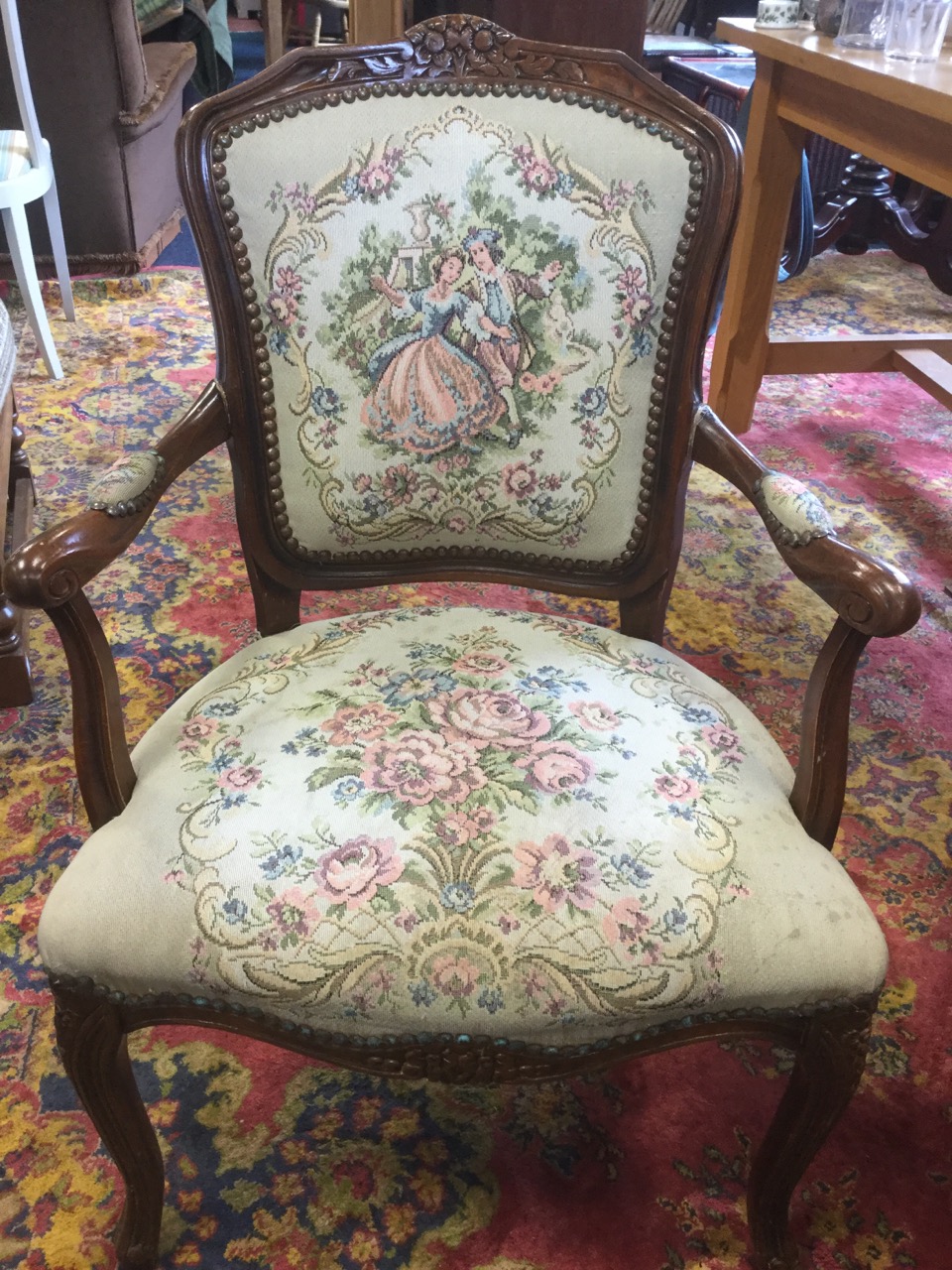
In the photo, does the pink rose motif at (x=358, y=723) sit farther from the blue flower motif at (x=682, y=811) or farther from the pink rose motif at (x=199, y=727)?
the blue flower motif at (x=682, y=811)

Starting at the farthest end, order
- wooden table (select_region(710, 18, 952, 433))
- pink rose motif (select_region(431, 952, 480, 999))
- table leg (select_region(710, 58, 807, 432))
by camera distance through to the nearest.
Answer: table leg (select_region(710, 58, 807, 432))
wooden table (select_region(710, 18, 952, 433))
pink rose motif (select_region(431, 952, 480, 999))

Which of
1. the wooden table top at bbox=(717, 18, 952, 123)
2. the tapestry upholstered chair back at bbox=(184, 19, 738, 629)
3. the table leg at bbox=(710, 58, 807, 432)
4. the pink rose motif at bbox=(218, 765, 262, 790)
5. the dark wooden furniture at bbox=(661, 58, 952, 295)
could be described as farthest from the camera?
the dark wooden furniture at bbox=(661, 58, 952, 295)

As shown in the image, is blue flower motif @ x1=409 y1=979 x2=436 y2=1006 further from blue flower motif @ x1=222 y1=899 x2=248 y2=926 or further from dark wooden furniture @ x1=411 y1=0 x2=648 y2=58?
dark wooden furniture @ x1=411 y1=0 x2=648 y2=58

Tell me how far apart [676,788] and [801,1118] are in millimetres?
291

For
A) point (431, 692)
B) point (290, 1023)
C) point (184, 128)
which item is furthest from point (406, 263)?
point (290, 1023)

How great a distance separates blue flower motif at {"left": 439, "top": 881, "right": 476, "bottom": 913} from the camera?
2.53ft

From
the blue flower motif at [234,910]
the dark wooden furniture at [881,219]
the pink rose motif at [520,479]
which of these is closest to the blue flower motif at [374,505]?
the pink rose motif at [520,479]

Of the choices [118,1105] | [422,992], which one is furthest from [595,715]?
[118,1105]

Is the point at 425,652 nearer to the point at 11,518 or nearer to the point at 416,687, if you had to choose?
the point at 416,687

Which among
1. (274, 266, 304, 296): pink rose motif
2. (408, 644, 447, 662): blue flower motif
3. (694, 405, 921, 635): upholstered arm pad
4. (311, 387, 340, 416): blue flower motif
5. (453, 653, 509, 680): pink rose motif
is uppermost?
(274, 266, 304, 296): pink rose motif

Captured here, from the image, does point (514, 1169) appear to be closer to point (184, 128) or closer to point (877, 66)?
point (184, 128)

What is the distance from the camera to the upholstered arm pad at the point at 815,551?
78 cm

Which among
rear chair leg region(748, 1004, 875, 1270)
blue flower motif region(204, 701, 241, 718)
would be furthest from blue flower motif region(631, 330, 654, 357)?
rear chair leg region(748, 1004, 875, 1270)

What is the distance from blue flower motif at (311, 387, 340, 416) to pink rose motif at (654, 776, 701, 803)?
18.6 inches
